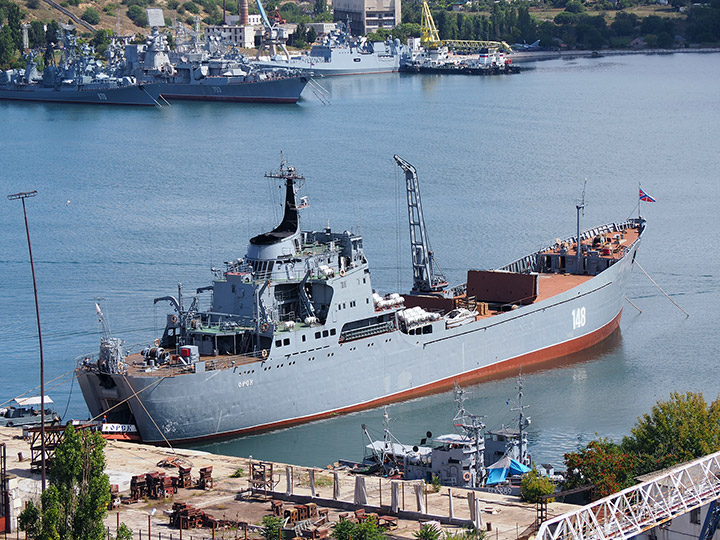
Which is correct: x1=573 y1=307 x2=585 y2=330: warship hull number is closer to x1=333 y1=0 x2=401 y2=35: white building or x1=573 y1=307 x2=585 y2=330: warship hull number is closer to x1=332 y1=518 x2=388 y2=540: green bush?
x1=332 y1=518 x2=388 y2=540: green bush

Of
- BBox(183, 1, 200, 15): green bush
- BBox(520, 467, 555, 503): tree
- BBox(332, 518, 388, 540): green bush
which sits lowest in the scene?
BBox(520, 467, 555, 503): tree

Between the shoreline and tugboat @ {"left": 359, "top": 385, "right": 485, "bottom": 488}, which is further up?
the shoreline

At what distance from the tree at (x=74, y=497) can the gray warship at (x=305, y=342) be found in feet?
31.5

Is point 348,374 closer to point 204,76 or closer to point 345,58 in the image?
point 204,76

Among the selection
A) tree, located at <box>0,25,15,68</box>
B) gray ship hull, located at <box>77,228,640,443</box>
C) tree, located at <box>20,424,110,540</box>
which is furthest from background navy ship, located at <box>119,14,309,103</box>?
tree, located at <box>20,424,110,540</box>

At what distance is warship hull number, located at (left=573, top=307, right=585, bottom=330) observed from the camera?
4834 cm

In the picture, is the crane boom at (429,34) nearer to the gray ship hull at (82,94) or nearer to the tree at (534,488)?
the gray ship hull at (82,94)

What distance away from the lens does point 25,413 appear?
38156 millimetres

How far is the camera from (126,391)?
120 ft

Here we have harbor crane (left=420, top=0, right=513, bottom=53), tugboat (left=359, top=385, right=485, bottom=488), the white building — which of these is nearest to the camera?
tugboat (left=359, top=385, right=485, bottom=488)

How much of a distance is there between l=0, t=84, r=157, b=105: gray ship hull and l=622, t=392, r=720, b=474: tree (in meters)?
103

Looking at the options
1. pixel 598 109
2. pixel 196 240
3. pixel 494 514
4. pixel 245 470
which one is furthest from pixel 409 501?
pixel 598 109

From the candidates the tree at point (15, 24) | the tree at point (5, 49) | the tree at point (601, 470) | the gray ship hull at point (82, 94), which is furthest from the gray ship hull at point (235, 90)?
the tree at point (601, 470)

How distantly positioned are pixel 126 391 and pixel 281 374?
459cm
